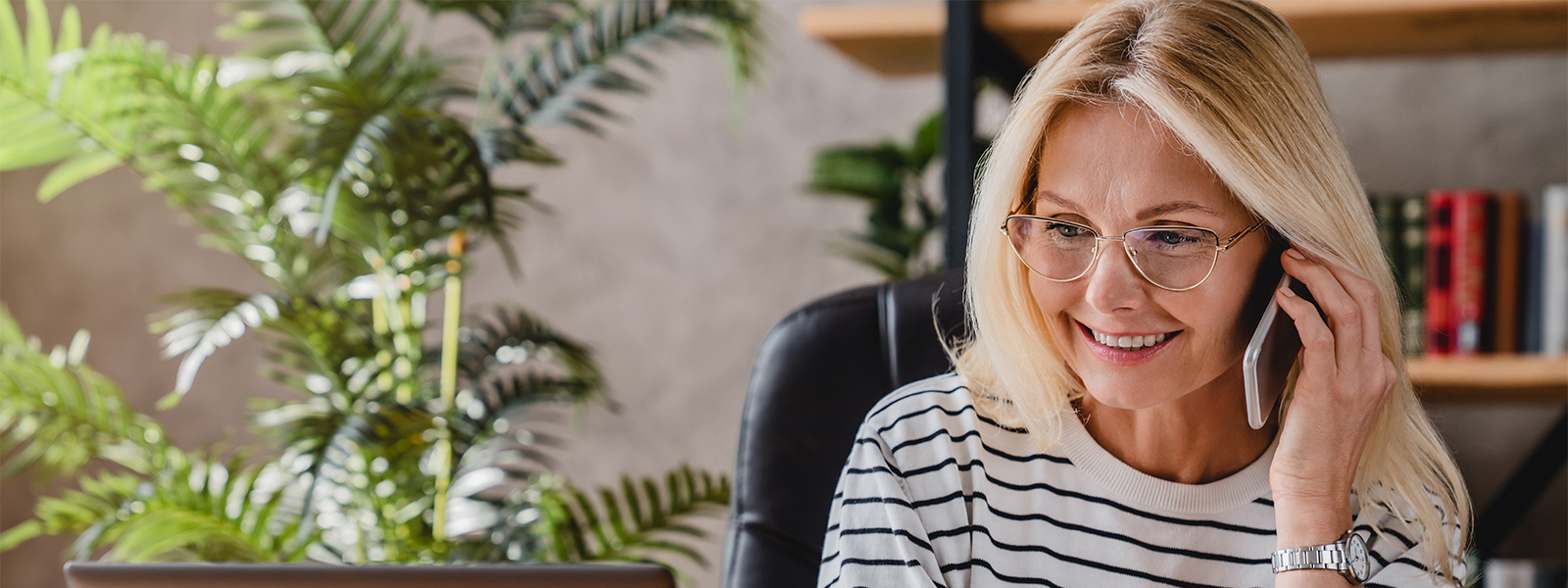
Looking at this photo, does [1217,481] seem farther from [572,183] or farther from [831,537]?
[572,183]

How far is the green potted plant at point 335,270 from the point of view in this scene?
A: 1.42 meters

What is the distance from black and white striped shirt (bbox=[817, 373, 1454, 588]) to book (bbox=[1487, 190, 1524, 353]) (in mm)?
764

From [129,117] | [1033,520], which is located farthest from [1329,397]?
[129,117]

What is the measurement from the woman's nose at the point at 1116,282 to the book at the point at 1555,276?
992 mm

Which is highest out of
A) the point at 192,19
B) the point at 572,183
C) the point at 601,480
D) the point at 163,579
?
the point at 192,19

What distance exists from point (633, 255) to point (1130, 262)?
1.55 metres

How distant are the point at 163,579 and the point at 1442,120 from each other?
6.67 feet

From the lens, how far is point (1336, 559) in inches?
31.2

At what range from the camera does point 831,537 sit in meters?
0.91

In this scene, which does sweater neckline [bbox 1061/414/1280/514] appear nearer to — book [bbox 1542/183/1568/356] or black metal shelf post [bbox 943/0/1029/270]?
black metal shelf post [bbox 943/0/1029/270]

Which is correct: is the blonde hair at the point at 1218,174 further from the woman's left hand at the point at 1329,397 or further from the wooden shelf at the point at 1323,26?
the wooden shelf at the point at 1323,26

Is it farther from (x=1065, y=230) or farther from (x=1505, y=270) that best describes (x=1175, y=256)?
(x=1505, y=270)

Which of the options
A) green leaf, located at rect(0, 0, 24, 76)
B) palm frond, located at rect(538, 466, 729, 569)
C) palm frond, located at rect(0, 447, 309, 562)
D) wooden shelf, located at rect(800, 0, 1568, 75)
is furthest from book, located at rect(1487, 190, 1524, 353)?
green leaf, located at rect(0, 0, 24, 76)

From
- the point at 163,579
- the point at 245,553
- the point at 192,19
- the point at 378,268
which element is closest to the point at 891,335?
the point at 163,579
